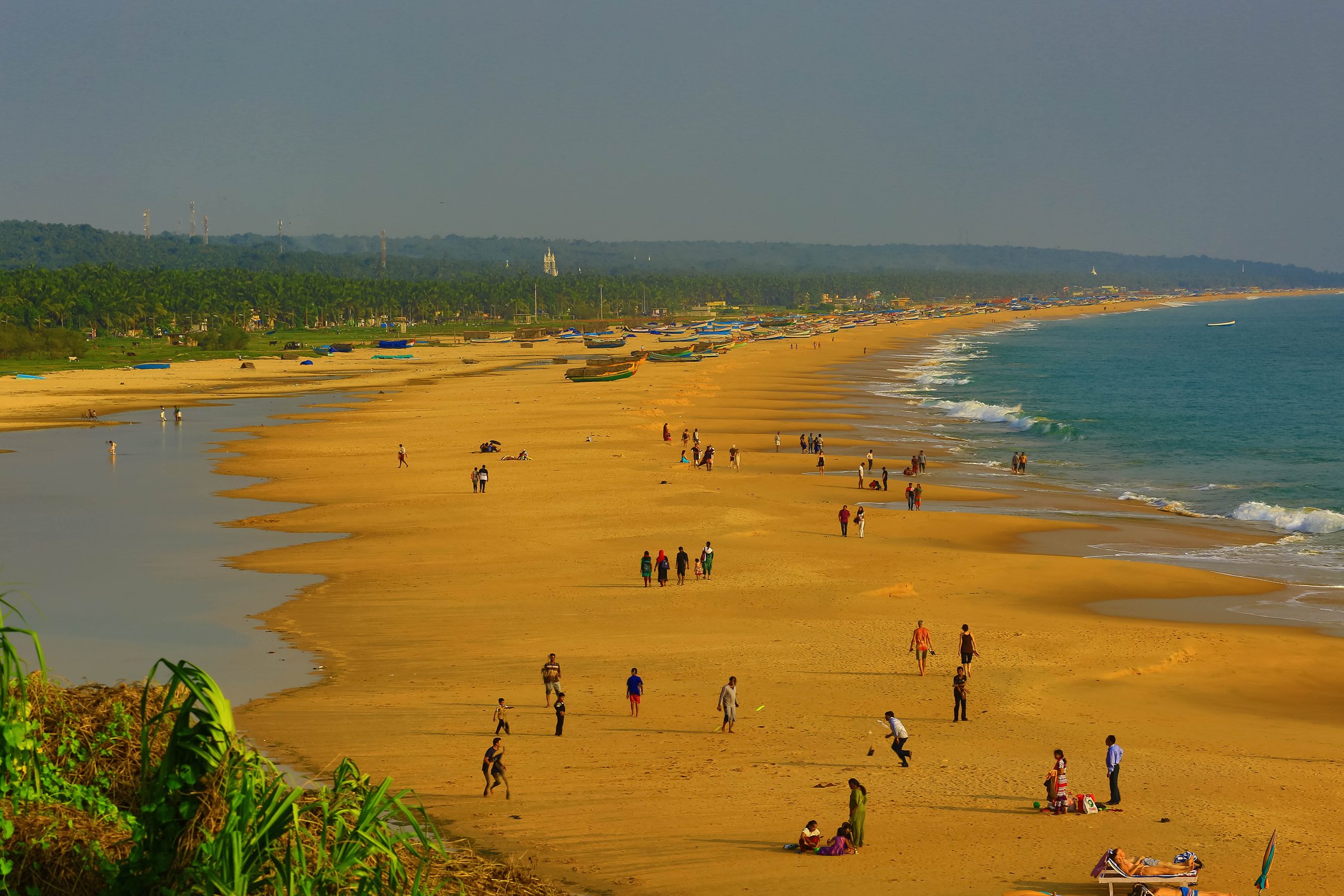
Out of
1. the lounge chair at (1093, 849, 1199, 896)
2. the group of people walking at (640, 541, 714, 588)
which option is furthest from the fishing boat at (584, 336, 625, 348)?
the lounge chair at (1093, 849, 1199, 896)

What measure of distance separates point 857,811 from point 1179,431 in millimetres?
63241

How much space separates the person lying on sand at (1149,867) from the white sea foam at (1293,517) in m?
30.6

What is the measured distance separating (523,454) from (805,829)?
40.1 meters

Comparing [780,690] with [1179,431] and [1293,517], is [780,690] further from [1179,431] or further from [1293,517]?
[1179,431]

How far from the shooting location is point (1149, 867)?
47.5 feet

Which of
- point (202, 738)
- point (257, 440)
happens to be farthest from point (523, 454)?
point (202, 738)

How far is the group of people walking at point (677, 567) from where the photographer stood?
1219 inches

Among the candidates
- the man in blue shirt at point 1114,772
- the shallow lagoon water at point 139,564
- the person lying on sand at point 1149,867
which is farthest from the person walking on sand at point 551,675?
the person lying on sand at point 1149,867

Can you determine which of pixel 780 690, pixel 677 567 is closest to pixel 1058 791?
pixel 780 690

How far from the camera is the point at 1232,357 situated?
151 metres

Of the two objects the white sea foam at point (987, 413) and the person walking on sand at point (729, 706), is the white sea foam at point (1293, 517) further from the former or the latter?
the person walking on sand at point (729, 706)

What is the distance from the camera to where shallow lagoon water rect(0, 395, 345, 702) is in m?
24.8

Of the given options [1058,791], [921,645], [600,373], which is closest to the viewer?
[1058,791]

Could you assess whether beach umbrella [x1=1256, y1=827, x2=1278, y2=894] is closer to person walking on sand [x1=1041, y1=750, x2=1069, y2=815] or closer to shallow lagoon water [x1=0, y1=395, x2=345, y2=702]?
person walking on sand [x1=1041, y1=750, x2=1069, y2=815]
